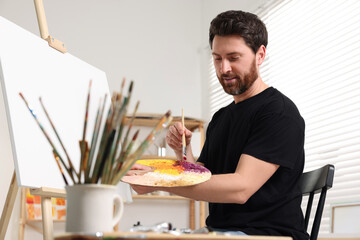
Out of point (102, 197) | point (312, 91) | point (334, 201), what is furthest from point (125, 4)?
point (102, 197)

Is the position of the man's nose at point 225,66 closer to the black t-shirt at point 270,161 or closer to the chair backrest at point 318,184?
the black t-shirt at point 270,161

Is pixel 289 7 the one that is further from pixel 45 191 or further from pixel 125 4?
pixel 45 191

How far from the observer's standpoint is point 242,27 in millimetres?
1661

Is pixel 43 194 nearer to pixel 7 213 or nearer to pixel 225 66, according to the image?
pixel 7 213

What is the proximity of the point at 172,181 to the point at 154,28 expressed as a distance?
323 centimetres

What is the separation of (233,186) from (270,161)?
0.15 meters

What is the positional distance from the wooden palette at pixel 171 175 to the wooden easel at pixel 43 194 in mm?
402

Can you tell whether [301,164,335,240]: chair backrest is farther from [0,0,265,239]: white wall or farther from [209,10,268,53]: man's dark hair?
[0,0,265,239]: white wall

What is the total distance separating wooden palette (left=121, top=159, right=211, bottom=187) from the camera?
1.22 metres

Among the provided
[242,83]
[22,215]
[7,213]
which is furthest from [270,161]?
[22,215]

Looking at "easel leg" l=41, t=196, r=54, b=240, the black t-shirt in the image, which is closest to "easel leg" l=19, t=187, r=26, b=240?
"easel leg" l=41, t=196, r=54, b=240

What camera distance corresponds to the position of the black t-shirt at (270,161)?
146 cm

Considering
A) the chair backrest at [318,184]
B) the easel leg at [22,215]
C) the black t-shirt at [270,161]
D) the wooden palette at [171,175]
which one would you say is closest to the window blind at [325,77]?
the chair backrest at [318,184]

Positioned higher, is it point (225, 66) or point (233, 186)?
point (225, 66)
